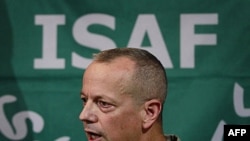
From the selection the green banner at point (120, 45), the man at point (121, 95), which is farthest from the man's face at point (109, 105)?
the green banner at point (120, 45)

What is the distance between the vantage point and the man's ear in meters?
1.33

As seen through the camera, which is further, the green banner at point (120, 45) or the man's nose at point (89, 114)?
the green banner at point (120, 45)

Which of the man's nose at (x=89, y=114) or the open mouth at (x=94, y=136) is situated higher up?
the man's nose at (x=89, y=114)

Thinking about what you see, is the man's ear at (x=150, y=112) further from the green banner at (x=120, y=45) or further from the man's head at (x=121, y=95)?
the green banner at (x=120, y=45)

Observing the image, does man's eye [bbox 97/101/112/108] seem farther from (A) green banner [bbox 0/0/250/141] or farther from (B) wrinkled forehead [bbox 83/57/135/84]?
(A) green banner [bbox 0/0/250/141]

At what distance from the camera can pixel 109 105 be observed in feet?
4.33

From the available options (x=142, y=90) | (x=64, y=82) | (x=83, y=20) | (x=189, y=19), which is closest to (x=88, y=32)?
(x=83, y=20)

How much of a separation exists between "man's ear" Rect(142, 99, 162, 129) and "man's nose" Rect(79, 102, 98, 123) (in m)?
0.11

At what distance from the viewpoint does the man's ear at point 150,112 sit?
4.38 ft

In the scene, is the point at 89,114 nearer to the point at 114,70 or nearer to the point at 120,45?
the point at 114,70

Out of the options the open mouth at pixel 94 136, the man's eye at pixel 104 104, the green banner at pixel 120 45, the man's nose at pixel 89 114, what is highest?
the green banner at pixel 120 45

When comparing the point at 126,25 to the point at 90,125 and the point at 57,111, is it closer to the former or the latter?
the point at 57,111

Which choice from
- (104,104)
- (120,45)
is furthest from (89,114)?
(120,45)

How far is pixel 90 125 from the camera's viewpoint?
4.31 ft
